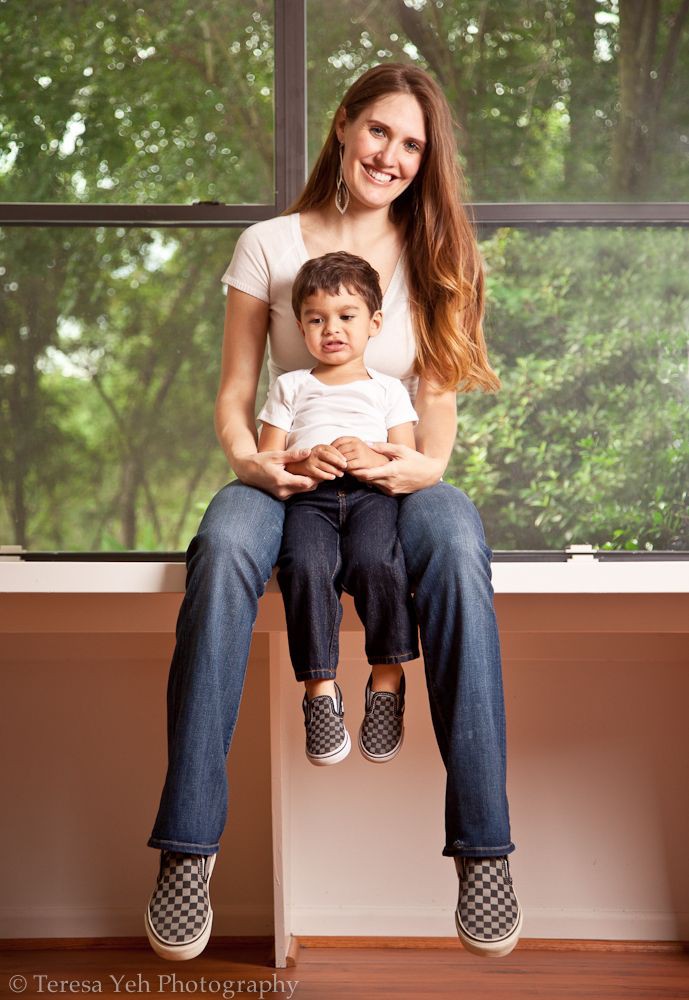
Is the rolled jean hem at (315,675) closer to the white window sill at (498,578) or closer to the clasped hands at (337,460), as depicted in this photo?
the white window sill at (498,578)

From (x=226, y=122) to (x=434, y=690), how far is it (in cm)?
153

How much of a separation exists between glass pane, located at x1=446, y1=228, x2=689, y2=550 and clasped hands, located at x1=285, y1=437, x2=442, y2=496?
78cm

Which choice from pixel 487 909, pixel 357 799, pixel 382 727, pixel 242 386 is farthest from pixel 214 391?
pixel 487 909

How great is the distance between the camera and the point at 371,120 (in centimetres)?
176

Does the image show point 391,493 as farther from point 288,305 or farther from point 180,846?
point 180,846

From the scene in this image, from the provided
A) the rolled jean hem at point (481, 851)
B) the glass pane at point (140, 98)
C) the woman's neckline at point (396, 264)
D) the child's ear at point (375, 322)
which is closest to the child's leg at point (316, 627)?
the rolled jean hem at point (481, 851)

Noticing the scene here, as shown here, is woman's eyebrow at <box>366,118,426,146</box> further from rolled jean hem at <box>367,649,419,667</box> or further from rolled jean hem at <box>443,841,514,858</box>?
rolled jean hem at <box>443,841,514,858</box>

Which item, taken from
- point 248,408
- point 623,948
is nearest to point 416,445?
point 248,408

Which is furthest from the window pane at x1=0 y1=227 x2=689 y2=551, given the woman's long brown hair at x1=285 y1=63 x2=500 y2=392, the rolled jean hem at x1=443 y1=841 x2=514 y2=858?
the rolled jean hem at x1=443 y1=841 x2=514 y2=858

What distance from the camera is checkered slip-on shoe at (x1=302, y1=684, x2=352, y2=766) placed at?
1432 mm

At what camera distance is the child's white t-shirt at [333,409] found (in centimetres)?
159

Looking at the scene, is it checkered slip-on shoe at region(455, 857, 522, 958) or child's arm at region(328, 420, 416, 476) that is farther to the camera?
child's arm at region(328, 420, 416, 476)

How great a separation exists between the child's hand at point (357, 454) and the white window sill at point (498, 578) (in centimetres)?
22

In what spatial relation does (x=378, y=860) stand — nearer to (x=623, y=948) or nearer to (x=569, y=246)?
(x=623, y=948)
